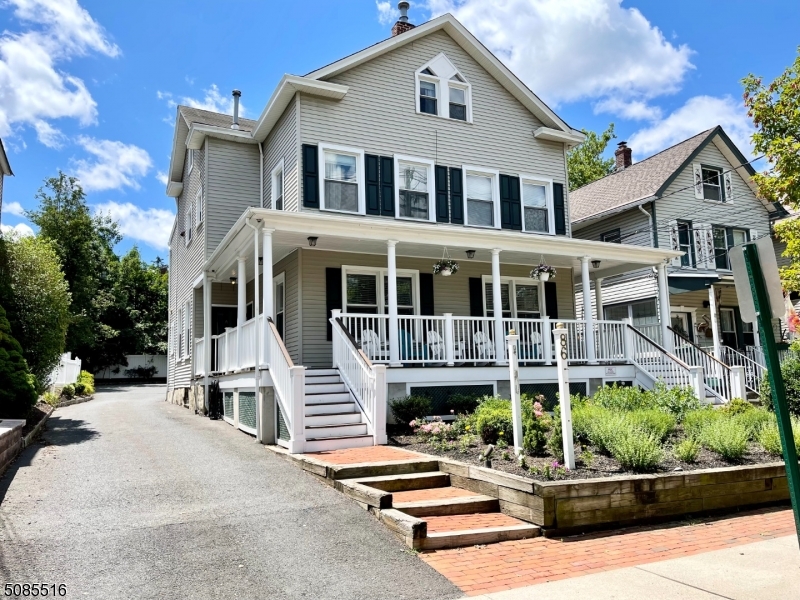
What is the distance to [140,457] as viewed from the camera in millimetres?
8906

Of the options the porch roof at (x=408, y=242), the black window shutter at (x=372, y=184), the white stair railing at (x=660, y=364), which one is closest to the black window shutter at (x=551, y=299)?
the porch roof at (x=408, y=242)

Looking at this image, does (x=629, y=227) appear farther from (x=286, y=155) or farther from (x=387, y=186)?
(x=286, y=155)

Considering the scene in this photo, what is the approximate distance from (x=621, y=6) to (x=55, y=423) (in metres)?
15.0

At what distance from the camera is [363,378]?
10.0m

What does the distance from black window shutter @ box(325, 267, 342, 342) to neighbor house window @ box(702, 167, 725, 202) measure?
15.6 metres

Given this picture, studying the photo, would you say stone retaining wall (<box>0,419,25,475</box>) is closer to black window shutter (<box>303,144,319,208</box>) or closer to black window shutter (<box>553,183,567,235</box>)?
black window shutter (<box>303,144,319,208</box>)

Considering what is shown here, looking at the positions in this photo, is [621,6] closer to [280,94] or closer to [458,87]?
[458,87]

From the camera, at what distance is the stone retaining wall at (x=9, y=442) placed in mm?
7637

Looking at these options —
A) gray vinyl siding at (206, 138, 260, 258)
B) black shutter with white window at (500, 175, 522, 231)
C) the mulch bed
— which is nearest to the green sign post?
the mulch bed

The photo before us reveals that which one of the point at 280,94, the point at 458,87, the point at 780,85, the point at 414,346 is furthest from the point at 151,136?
the point at 780,85

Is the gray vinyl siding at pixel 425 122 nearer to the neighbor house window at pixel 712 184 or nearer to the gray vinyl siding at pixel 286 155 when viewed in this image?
the gray vinyl siding at pixel 286 155

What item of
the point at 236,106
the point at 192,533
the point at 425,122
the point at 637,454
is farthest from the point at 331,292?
the point at 192,533

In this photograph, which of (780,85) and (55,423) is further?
(780,85)

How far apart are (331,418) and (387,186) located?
21.7 ft
